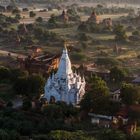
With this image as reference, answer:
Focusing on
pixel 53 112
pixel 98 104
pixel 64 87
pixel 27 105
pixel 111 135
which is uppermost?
pixel 64 87

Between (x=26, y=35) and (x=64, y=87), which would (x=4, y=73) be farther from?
(x=26, y=35)

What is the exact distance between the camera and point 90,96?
95.7 ft

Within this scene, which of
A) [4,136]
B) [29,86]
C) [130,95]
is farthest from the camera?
[29,86]

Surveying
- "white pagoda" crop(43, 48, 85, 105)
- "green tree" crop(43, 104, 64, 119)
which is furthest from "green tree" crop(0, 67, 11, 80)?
"green tree" crop(43, 104, 64, 119)

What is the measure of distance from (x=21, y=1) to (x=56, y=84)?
84958mm

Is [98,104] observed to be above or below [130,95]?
below

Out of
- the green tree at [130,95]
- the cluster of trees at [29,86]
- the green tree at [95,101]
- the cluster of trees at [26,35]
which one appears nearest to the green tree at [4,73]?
the cluster of trees at [29,86]

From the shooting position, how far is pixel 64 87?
31.5 meters

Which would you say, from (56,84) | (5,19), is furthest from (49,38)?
(56,84)

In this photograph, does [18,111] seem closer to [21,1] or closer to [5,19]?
[5,19]

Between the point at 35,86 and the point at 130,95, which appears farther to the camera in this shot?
the point at 35,86

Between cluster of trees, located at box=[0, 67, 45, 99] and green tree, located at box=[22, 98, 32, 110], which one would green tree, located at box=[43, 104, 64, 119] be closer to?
green tree, located at box=[22, 98, 32, 110]

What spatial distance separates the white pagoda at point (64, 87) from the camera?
3142 cm

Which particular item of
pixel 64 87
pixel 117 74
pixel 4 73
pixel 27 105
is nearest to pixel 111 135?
pixel 27 105
